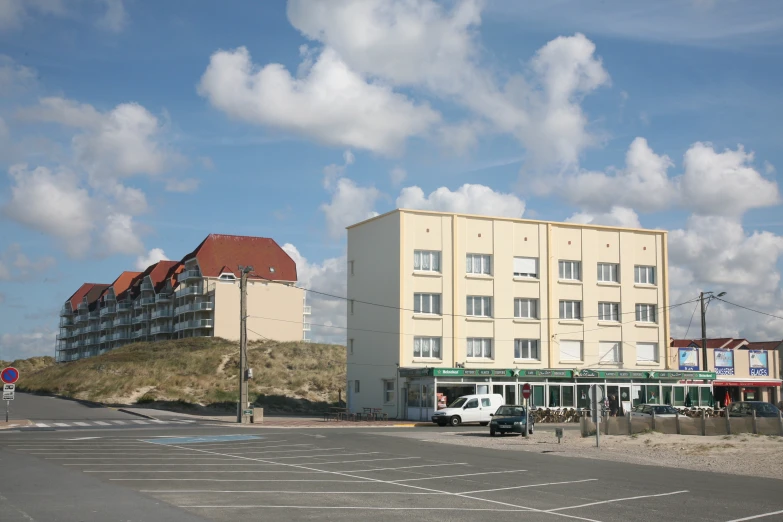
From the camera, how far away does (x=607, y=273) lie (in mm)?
58562

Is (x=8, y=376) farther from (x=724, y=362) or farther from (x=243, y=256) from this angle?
(x=243, y=256)

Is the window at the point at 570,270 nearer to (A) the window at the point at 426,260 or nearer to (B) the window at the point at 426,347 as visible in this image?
(A) the window at the point at 426,260

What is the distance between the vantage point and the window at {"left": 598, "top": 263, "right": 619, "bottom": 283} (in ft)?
191

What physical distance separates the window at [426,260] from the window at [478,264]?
216cm

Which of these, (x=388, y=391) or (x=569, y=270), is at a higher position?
(x=569, y=270)

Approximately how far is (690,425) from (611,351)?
2412 centimetres

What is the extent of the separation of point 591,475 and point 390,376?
33247mm

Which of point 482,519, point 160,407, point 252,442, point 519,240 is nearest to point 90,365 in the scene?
point 160,407

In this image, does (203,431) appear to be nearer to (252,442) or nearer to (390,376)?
(252,442)

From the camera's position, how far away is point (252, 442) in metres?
29.2

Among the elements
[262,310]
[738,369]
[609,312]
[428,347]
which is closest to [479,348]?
[428,347]

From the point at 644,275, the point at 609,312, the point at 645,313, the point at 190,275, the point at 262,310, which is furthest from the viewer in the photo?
the point at 190,275

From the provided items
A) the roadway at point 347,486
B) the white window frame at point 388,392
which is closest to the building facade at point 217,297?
the white window frame at point 388,392

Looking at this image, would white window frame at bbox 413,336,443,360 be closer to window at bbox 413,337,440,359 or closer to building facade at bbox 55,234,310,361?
window at bbox 413,337,440,359
